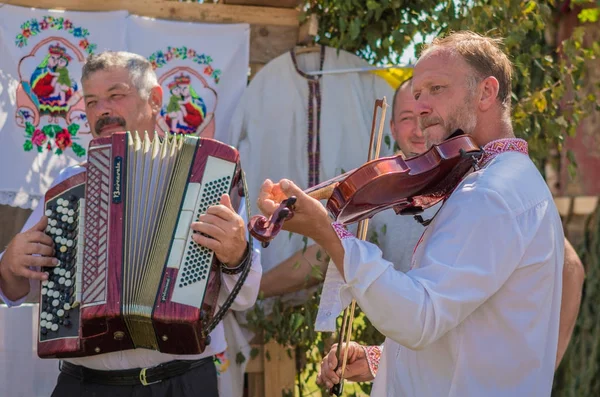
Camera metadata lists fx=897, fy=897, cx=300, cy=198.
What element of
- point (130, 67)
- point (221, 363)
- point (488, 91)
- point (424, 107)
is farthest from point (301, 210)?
point (221, 363)

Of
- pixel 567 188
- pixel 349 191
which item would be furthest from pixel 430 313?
pixel 567 188

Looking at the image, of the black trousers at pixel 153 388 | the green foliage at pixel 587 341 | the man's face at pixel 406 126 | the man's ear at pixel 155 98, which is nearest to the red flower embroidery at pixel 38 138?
the man's ear at pixel 155 98

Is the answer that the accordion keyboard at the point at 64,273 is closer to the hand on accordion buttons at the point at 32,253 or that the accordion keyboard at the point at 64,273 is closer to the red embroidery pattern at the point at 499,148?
the hand on accordion buttons at the point at 32,253

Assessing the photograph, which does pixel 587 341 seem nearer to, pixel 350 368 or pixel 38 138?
pixel 350 368

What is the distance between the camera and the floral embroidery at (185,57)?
4.45m

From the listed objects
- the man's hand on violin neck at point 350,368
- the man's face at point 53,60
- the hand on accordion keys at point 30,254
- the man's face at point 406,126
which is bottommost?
the man's hand on violin neck at point 350,368

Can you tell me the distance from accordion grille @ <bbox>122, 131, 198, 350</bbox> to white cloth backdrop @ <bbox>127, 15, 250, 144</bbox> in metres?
1.41

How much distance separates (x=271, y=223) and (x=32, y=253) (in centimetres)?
135

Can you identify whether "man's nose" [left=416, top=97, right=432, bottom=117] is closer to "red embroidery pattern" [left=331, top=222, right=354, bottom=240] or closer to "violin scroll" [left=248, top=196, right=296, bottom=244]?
"red embroidery pattern" [left=331, top=222, right=354, bottom=240]

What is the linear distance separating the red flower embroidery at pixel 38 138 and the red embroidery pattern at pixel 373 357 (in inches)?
87.8

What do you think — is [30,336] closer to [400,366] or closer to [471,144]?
[400,366]

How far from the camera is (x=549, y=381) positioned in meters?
2.30

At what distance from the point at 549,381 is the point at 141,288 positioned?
1.30 metres

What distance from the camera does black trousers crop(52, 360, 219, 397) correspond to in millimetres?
3168
